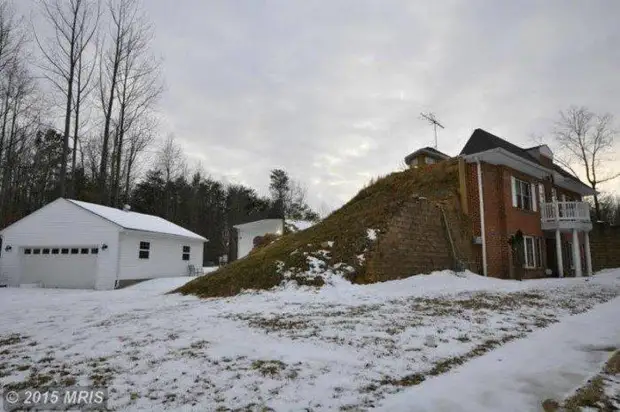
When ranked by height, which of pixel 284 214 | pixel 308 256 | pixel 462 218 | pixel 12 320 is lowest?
pixel 12 320

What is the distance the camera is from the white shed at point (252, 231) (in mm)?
30281

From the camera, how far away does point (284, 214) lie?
51281 millimetres

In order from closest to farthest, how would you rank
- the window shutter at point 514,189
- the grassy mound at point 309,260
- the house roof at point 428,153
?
the grassy mound at point 309,260, the window shutter at point 514,189, the house roof at point 428,153

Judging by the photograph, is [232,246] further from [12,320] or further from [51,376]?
[51,376]

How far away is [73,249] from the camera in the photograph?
19.1m

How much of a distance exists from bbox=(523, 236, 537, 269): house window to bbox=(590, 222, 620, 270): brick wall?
1129 cm

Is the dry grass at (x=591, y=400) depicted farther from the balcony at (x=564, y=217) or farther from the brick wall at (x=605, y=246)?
the brick wall at (x=605, y=246)

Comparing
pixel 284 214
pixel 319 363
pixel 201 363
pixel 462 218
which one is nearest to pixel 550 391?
pixel 319 363

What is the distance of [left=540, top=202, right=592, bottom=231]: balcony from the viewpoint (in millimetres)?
19625

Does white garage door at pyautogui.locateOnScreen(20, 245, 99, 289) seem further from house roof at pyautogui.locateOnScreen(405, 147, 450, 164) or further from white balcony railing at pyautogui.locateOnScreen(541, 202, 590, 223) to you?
white balcony railing at pyautogui.locateOnScreen(541, 202, 590, 223)

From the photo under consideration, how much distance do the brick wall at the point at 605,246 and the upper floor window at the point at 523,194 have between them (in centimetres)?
1084

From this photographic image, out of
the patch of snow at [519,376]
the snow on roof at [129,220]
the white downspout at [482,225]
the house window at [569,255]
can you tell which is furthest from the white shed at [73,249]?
the house window at [569,255]

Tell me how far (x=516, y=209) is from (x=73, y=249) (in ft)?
70.6

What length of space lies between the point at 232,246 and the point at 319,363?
4034 cm
